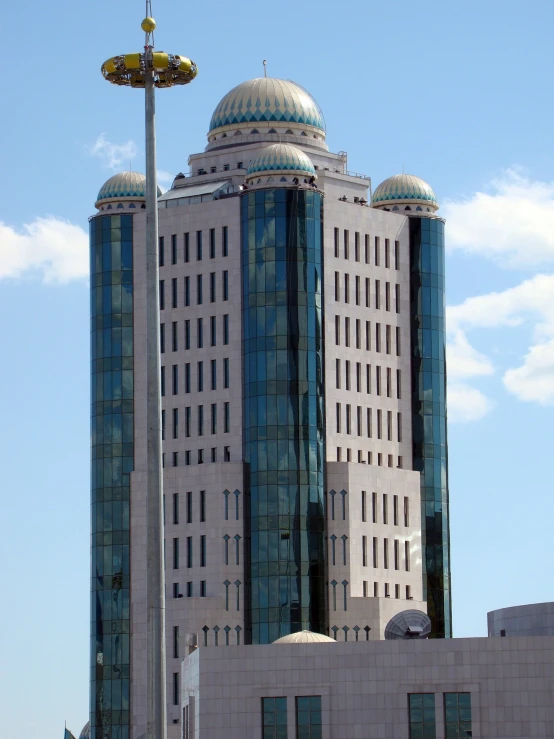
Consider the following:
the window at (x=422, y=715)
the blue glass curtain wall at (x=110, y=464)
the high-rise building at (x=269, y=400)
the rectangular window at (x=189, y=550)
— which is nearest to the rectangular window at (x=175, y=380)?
the high-rise building at (x=269, y=400)

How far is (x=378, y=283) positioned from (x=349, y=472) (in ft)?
66.4

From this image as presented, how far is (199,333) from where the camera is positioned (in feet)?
595

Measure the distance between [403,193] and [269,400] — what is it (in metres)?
29.4

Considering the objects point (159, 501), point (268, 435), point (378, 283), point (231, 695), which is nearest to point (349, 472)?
point (268, 435)

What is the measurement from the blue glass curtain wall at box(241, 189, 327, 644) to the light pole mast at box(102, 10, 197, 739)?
99.2 metres

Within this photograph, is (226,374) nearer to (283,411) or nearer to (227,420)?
(227,420)

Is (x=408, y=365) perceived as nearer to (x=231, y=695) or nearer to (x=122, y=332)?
(x=122, y=332)

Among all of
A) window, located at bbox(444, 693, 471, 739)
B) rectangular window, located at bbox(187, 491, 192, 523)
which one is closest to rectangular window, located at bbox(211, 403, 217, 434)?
rectangular window, located at bbox(187, 491, 192, 523)

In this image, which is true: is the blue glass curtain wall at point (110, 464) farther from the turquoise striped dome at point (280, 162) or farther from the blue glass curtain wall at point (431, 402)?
the blue glass curtain wall at point (431, 402)

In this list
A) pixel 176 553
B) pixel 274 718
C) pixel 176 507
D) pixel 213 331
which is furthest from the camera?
pixel 213 331

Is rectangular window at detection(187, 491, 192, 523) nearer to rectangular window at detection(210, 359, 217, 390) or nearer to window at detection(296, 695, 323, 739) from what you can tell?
rectangular window at detection(210, 359, 217, 390)

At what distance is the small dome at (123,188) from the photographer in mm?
189750

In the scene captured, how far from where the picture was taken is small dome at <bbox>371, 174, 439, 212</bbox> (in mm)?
192000

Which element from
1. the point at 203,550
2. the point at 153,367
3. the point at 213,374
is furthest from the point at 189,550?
the point at 153,367
